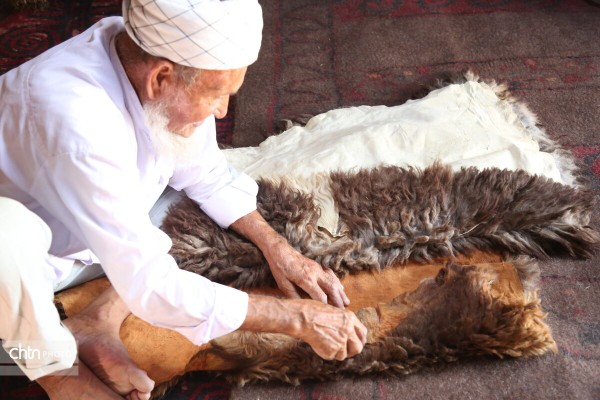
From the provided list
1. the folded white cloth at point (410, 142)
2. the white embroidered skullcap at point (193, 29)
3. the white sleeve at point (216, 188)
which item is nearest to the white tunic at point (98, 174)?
the white embroidered skullcap at point (193, 29)

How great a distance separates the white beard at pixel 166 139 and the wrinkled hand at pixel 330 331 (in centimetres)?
40

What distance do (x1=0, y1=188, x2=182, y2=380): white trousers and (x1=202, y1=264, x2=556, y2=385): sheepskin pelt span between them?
32cm

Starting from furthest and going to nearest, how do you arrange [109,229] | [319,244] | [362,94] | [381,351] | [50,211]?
[362,94] → [319,244] → [381,351] → [50,211] → [109,229]

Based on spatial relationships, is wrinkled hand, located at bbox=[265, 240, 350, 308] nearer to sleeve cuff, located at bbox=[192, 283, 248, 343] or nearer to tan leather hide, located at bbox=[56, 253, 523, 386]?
tan leather hide, located at bbox=[56, 253, 523, 386]

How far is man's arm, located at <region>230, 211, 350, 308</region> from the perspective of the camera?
1.55 metres

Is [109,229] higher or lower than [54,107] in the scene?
lower

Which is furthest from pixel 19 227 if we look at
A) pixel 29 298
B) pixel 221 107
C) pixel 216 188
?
pixel 216 188

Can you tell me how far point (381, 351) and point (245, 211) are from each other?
47 centimetres

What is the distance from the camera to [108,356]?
1.40 meters

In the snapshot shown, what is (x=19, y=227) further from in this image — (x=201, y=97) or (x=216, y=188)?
(x=216, y=188)

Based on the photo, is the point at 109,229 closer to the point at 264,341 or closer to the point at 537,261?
the point at 264,341

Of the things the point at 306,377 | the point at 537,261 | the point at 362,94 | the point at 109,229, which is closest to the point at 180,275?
the point at 109,229

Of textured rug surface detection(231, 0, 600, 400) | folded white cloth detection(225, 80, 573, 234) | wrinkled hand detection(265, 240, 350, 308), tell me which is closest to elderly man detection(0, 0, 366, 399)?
wrinkled hand detection(265, 240, 350, 308)

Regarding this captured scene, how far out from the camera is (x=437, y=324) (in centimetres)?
146
